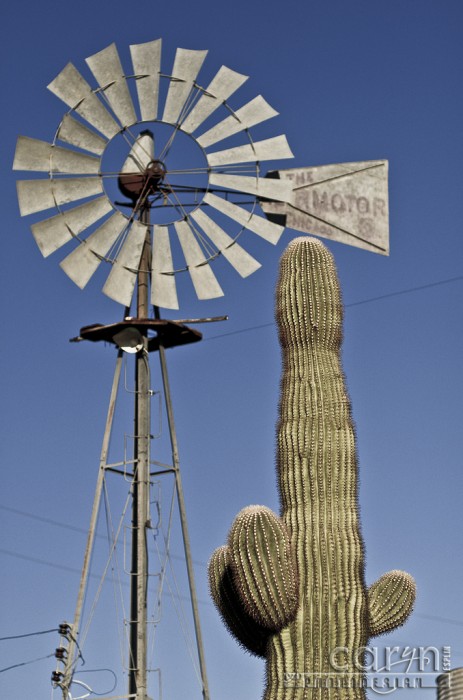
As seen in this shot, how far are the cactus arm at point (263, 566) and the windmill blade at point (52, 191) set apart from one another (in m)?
5.24

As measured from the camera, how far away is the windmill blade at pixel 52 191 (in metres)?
19.2

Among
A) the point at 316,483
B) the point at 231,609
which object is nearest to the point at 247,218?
the point at 316,483

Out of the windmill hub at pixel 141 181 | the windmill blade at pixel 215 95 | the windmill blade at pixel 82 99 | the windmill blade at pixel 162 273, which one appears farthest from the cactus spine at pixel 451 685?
the windmill blade at pixel 82 99

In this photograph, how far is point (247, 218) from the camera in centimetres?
1983

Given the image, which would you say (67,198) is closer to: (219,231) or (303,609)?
(219,231)

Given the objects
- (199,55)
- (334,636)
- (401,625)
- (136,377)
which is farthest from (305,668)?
(199,55)

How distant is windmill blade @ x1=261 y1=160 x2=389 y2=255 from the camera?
69.2 ft

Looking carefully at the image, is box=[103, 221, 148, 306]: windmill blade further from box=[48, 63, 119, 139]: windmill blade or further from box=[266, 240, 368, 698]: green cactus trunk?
box=[266, 240, 368, 698]: green cactus trunk

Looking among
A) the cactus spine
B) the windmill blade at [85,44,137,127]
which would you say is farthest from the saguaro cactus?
the windmill blade at [85,44,137,127]

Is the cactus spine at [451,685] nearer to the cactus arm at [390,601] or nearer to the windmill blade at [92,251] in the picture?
the cactus arm at [390,601]

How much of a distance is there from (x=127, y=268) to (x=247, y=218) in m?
1.99

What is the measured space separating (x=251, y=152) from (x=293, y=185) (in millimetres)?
1125

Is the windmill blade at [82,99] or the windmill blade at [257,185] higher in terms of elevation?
the windmill blade at [82,99]

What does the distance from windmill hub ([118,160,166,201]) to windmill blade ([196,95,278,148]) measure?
0.82 metres
